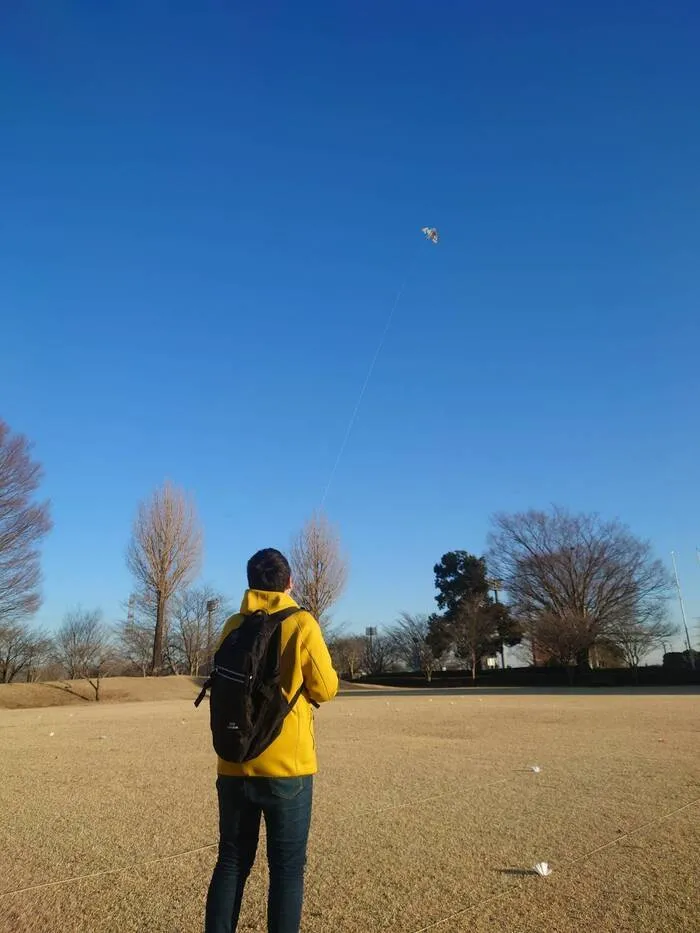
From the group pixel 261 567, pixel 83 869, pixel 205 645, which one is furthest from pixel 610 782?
pixel 205 645

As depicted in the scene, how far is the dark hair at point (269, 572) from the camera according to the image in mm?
2766

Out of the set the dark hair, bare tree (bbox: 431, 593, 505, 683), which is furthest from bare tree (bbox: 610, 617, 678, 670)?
the dark hair

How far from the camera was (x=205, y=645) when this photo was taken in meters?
59.1

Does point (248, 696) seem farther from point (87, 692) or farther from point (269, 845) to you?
point (87, 692)

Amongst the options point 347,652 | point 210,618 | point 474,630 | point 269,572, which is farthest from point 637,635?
point 269,572

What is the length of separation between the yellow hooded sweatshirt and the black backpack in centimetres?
3

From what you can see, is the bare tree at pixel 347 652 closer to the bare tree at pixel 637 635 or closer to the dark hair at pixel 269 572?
the bare tree at pixel 637 635

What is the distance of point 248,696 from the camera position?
2410 mm

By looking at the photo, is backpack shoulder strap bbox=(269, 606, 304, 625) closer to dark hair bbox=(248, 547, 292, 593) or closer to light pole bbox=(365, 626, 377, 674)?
dark hair bbox=(248, 547, 292, 593)

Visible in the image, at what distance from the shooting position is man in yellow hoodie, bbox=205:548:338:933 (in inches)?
93.2

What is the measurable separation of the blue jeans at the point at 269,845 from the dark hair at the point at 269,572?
75 cm

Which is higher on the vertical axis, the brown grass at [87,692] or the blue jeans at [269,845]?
the blue jeans at [269,845]

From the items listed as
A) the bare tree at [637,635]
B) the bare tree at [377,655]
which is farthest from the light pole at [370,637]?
the bare tree at [637,635]

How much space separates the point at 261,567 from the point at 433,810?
3.56m
